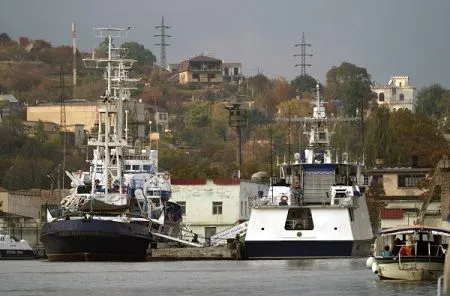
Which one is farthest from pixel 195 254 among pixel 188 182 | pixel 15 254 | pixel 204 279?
pixel 188 182

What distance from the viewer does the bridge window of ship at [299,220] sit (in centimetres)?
11775

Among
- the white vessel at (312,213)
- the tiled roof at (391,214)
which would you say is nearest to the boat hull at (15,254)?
the white vessel at (312,213)

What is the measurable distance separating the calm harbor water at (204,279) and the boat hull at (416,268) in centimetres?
71

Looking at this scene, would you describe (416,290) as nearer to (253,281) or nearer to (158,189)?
(253,281)

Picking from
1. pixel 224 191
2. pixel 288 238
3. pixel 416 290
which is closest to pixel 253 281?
pixel 416 290

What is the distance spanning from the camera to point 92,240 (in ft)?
382

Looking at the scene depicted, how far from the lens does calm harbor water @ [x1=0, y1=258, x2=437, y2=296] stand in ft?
256

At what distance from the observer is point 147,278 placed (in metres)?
89.9

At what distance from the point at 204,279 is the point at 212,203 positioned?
2248 inches

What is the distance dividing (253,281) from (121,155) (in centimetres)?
4361

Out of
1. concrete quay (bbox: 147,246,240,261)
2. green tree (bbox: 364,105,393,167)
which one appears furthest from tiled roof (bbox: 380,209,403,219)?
green tree (bbox: 364,105,393,167)

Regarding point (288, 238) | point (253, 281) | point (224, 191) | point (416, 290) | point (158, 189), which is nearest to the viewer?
point (416, 290)

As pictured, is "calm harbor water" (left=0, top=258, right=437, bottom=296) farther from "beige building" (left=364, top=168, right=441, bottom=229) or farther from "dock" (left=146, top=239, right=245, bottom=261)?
"beige building" (left=364, top=168, right=441, bottom=229)

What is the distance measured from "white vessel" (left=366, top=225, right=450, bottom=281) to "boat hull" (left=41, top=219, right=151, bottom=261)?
37592 mm
